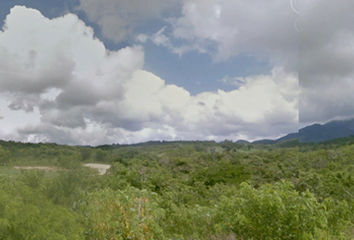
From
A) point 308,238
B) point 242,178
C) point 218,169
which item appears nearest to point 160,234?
point 308,238

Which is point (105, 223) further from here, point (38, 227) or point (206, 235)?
point (206, 235)

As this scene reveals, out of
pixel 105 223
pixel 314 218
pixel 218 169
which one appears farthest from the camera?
pixel 218 169

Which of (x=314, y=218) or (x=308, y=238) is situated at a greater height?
(x=314, y=218)

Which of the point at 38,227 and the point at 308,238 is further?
the point at 308,238

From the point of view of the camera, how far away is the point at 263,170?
116 feet

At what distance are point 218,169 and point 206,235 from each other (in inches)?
1351

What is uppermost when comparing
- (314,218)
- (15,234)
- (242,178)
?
(15,234)

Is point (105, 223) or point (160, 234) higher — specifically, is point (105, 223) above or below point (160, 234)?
above

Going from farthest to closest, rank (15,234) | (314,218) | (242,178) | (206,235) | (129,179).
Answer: (242,178), (129,179), (206,235), (314,218), (15,234)

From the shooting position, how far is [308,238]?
456cm

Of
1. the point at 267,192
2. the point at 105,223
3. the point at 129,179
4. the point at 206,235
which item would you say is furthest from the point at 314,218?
the point at 129,179

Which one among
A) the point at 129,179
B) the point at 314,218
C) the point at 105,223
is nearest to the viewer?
the point at 105,223

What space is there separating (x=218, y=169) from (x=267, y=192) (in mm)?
35129

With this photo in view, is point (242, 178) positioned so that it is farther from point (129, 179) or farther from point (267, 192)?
point (267, 192)
